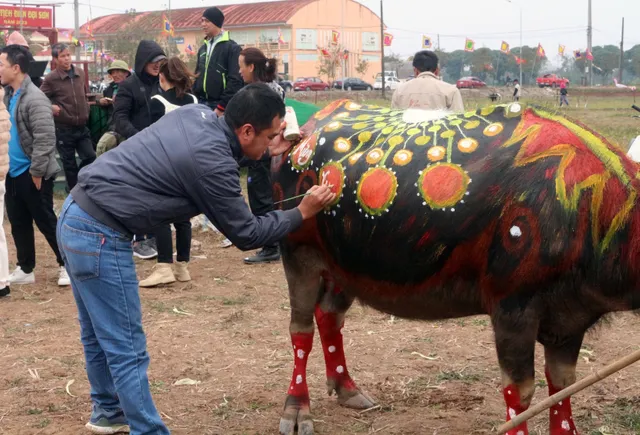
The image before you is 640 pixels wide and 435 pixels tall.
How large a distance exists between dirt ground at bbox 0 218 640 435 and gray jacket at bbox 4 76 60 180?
110 centimetres

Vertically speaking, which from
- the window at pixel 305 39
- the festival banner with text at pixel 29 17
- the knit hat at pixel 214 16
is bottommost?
the knit hat at pixel 214 16

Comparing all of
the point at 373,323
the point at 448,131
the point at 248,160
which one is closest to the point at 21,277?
the point at 373,323

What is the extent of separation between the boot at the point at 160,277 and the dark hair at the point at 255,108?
3.81 meters

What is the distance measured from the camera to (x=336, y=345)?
4.40 m

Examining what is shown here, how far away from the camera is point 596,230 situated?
312 centimetres

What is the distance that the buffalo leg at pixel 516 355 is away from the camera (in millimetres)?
3258

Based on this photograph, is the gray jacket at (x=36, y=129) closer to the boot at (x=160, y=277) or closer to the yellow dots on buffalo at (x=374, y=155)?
the boot at (x=160, y=277)

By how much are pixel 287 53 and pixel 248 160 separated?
60492 mm

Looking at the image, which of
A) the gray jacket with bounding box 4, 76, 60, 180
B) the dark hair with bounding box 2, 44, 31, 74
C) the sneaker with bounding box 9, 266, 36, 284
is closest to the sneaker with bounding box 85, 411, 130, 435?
the gray jacket with bounding box 4, 76, 60, 180

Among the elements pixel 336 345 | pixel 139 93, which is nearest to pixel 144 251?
pixel 139 93

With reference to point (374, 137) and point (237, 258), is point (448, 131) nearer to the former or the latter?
point (374, 137)

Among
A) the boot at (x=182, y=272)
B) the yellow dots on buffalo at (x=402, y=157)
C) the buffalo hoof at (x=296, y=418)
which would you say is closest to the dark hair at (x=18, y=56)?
the boot at (x=182, y=272)

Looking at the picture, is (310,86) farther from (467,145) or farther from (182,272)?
(467,145)

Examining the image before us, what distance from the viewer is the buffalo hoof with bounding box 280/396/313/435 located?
4.05 m
